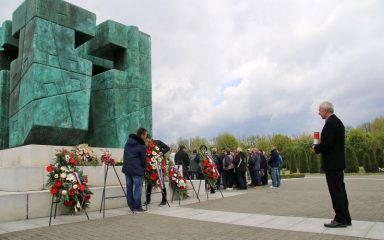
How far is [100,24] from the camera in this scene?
40.3 ft

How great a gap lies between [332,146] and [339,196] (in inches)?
32.3

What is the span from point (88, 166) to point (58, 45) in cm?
390

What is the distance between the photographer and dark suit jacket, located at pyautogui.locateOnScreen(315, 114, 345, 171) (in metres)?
5.57

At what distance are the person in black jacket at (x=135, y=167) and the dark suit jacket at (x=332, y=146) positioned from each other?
402 cm

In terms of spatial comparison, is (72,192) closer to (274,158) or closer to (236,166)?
(236,166)

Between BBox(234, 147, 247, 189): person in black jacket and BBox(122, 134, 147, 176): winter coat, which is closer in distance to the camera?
BBox(122, 134, 147, 176): winter coat

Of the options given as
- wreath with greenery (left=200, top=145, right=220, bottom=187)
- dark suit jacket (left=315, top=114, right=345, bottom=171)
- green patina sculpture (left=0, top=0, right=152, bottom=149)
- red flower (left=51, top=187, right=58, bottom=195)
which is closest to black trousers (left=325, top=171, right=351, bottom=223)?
dark suit jacket (left=315, top=114, right=345, bottom=171)

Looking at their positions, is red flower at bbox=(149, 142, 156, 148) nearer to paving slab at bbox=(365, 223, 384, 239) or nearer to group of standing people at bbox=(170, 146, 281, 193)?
group of standing people at bbox=(170, 146, 281, 193)

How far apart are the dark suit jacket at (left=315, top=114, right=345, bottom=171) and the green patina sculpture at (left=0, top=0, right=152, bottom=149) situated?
7.42m

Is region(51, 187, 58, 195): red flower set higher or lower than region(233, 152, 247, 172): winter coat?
lower

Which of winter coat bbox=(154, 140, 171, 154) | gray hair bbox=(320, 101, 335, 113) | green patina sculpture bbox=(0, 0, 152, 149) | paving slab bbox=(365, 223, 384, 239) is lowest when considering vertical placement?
paving slab bbox=(365, 223, 384, 239)

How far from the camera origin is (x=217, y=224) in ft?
20.1

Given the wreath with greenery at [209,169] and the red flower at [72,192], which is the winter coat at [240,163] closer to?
the wreath with greenery at [209,169]

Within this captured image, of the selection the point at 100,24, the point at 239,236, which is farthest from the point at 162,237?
the point at 100,24
